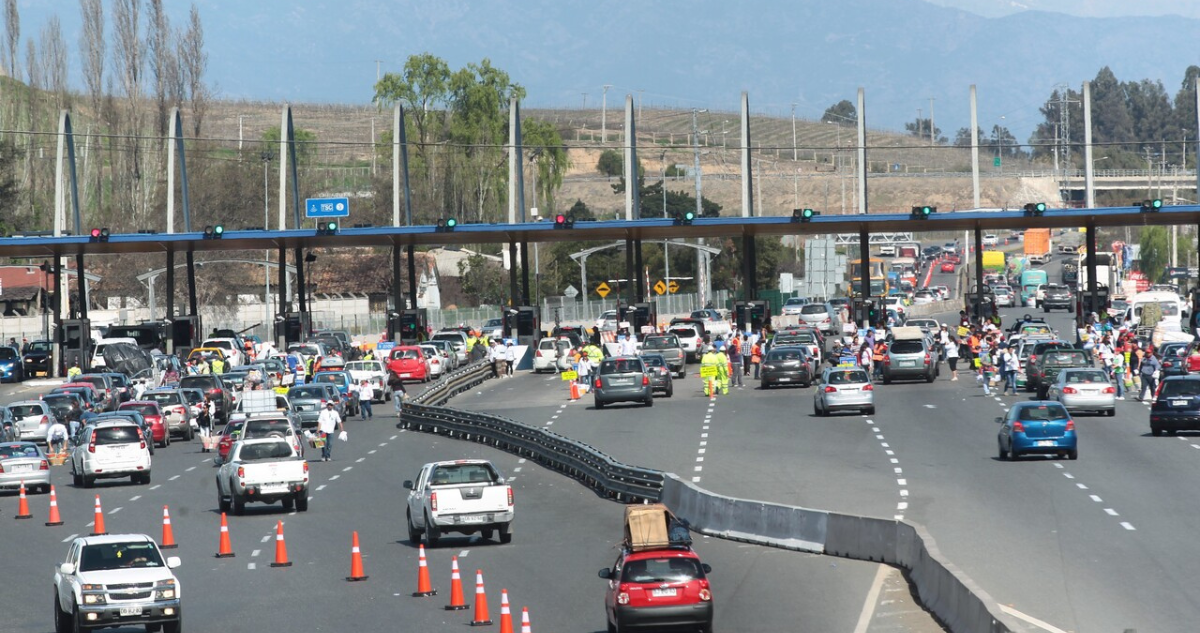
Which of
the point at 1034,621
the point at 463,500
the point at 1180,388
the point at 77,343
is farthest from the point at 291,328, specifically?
the point at 1034,621

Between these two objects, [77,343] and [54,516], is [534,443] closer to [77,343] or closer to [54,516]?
[54,516]

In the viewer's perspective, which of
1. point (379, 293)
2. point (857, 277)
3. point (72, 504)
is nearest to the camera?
point (72, 504)

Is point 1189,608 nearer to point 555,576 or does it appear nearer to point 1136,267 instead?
point 555,576

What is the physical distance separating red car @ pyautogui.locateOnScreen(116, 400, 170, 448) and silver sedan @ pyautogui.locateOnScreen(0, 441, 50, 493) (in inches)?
329

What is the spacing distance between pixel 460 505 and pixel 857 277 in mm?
114777

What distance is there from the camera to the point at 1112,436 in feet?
122

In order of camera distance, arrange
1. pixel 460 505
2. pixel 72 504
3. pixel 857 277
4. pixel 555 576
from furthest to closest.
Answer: pixel 857 277 < pixel 72 504 < pixel 460 505 < pixel 555 576

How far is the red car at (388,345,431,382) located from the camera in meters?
62.3

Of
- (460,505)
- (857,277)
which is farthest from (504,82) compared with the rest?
(460,505)

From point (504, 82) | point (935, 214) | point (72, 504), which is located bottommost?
point (72, 504)

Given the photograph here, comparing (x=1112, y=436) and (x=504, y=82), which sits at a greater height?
(x=504, y=82)

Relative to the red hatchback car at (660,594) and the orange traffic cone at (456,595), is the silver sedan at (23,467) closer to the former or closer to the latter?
the orange traffic cone at (456,595)

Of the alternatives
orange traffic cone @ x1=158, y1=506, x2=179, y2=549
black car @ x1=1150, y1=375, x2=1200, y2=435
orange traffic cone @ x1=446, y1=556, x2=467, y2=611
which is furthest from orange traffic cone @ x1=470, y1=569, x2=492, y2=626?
black car @ x1=1150, y1=375, x2=1200, y2=435

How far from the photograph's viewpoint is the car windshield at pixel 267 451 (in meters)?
31.5
